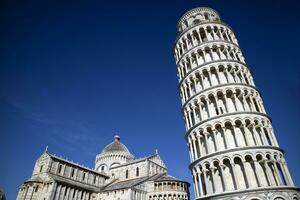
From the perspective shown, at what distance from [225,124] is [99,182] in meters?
36.3

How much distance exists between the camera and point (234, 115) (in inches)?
773

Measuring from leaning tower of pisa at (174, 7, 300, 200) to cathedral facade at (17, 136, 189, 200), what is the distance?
1924cm

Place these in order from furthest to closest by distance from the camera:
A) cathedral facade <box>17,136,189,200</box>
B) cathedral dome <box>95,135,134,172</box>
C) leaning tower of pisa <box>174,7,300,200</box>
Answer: cathedral dome <box>95,135,134,172</box>, cathedral facade <box>17,136,189,200</box>, leaning tower of pisa <box>174,7,300,200</box>

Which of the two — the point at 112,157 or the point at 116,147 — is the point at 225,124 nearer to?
the point at 112,157

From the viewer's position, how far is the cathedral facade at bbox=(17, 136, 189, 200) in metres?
36.2

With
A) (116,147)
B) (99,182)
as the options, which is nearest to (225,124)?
(99,182)

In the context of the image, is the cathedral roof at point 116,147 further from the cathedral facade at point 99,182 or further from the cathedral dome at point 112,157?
the cathedral facade at point 99,182

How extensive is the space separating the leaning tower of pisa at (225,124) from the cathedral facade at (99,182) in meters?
19.2

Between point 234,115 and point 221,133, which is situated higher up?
point 234,115

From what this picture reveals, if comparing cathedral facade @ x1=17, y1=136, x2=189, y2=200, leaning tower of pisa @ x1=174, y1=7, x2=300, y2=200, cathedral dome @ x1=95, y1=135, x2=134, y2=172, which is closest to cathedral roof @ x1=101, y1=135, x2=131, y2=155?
cathedral dome @ x1=95, y1=135, x2=134, y2=172

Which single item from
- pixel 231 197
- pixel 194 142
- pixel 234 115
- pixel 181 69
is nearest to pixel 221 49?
pixel 181 69

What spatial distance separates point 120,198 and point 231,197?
26300mm

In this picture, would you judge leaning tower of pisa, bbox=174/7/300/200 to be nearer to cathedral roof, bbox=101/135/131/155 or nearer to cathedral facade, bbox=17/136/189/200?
cathedral facade, bbox=17/136/189/200

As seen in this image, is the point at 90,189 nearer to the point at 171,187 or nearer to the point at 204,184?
the point at 171,187
